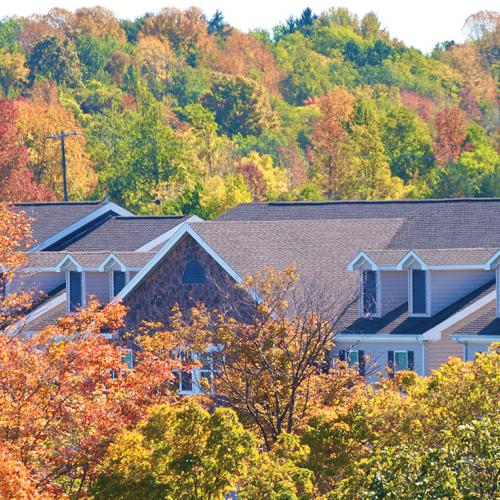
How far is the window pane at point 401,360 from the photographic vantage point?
47.2 m

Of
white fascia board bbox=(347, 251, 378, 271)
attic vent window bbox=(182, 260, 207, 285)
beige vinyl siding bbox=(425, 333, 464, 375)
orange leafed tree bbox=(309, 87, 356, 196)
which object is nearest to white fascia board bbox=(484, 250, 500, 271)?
beige vinyl siding bbox=(425, 333, 464, 375)

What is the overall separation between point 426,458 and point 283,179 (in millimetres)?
86708

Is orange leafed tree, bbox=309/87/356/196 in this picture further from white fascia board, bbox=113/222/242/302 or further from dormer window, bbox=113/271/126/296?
white fascia board, bbox=113/222/242/302

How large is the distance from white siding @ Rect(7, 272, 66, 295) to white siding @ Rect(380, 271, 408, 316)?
1126 cm

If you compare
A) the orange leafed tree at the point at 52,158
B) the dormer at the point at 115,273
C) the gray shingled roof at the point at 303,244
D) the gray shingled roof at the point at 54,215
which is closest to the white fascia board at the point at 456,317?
the gray shingled roof at the point at 303,244

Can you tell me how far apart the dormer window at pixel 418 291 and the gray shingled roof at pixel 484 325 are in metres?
2.08

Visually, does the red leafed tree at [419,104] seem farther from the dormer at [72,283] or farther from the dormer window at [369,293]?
the dormer window at [369,293]

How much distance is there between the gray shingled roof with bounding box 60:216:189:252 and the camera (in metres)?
59.8

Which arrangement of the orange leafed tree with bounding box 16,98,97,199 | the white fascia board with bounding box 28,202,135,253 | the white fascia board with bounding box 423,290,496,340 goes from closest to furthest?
1. the white fascia board with bounding box 423,290,496,340
2. the white fascia board with bounding box 28,202,135,253
3. the orange leafed tree with bounding box 16,98,97,199

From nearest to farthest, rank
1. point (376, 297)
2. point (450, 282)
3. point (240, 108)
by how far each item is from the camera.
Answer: point (450, 282)
point (376, 297)
point (240, 108)

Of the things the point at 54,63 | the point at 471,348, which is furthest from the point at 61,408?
the point at 54,63

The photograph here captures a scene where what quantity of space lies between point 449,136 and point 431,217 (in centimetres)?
7460

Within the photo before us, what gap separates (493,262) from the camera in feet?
154

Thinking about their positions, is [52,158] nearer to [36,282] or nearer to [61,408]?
[36,282]
